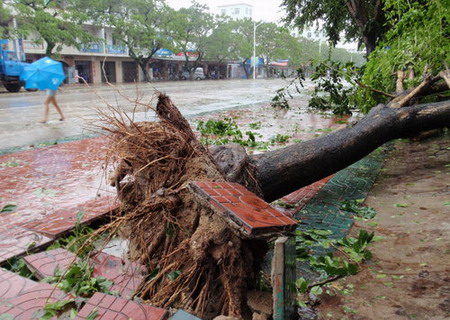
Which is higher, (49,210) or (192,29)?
(192,29)

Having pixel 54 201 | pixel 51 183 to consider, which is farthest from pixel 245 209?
pixel 51 183

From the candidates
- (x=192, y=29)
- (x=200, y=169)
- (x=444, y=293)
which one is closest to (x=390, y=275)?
(x=444, y=293)

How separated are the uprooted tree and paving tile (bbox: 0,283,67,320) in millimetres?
566

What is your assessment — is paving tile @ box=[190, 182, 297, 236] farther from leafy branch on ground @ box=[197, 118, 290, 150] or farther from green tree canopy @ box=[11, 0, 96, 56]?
green tree canopy @ box=[11, 0, 96, 56]

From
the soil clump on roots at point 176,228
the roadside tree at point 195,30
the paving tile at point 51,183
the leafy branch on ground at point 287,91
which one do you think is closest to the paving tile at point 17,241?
the paving tile at point 51,183

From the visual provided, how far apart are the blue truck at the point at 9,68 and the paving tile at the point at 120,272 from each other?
23921 mm

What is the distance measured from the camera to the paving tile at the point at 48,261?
2.83 meters

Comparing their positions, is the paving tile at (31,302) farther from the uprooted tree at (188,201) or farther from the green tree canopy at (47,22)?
the green tree canopy at (47,22)

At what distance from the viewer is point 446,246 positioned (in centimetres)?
324

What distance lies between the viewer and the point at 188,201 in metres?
2.67

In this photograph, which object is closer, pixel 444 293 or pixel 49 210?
pixel 444 293

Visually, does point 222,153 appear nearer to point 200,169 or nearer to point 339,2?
point 200,169

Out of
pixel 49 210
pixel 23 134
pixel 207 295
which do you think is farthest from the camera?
pixel 23 134

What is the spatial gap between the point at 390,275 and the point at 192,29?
4530 centimetres
